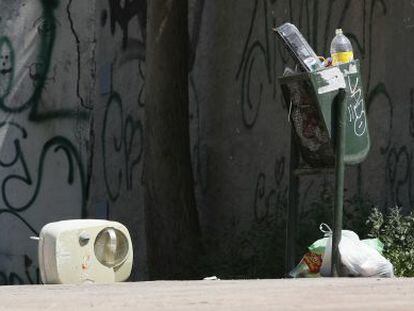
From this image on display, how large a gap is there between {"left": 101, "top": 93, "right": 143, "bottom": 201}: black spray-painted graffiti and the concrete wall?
0.07m

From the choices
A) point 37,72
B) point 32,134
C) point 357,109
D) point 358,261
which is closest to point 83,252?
point 358,261

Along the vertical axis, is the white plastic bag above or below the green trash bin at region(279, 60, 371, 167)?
below

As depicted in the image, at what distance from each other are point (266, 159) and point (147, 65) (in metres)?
1.39

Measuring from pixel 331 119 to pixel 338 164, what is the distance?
26 cm

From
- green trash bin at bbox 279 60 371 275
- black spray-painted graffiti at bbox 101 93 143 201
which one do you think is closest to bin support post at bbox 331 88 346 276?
green trash bin at bbox 279 60 371 275

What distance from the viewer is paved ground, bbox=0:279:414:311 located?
16.2 feet

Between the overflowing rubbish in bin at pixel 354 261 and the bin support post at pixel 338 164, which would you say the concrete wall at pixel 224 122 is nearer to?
the overflowing rubbish in bin at pixel 354 261

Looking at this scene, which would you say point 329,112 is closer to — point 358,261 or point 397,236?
point 358,261

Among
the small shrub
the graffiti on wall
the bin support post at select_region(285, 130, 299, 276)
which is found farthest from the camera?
the graffiti on wall

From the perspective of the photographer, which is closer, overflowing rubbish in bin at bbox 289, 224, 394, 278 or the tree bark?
overflowing rubbish in bin at bbox 289, 224, 394, 278

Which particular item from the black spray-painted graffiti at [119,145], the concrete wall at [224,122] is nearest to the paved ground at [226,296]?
the concrete wall at [224,122]

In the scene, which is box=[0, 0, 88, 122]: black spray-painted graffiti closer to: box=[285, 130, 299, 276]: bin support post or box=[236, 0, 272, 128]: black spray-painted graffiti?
box=[236, 0, 272, 128]: black spray-painted graffiti

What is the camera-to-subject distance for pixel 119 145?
12.5m

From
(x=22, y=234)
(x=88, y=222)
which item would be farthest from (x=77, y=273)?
(x=22, y=234)
